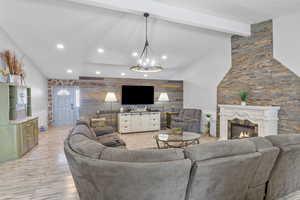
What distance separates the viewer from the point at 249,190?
1900 millimetres

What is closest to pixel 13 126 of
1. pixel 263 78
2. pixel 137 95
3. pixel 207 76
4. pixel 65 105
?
pixel 137 95

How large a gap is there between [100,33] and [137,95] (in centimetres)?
338

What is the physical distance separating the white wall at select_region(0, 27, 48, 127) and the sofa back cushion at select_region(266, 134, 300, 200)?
5952mm

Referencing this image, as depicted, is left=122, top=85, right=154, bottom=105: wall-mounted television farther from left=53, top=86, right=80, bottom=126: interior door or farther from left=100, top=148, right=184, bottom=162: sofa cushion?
left=100, top=148, right=184, bottom=162: sofa cushion

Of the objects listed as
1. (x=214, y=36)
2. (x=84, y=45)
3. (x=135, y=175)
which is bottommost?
(x=135, y=175)

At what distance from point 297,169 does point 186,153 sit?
1.82 m

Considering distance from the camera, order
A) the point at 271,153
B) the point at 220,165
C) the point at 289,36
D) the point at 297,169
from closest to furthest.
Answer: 1. the point at 220,165
2. the point at 271,153
3. the point at 297,169
4. the point at 289,36

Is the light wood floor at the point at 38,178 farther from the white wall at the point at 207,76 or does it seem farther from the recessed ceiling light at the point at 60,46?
the white wall at the point at 207,76

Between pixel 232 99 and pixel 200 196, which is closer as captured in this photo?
pixel 200 196

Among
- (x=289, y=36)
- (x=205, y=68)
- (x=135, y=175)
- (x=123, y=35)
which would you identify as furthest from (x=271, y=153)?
(x=205, y=68)

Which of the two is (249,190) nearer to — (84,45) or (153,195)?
(153,195)

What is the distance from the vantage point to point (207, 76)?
6.30 metres

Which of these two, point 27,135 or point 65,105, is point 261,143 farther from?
point 65,105

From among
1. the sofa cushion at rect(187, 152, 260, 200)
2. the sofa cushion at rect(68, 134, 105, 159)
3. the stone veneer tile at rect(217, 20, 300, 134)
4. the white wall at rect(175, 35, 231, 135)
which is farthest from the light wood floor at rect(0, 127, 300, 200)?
the white wall at rect(175, 35, 231, 135)
